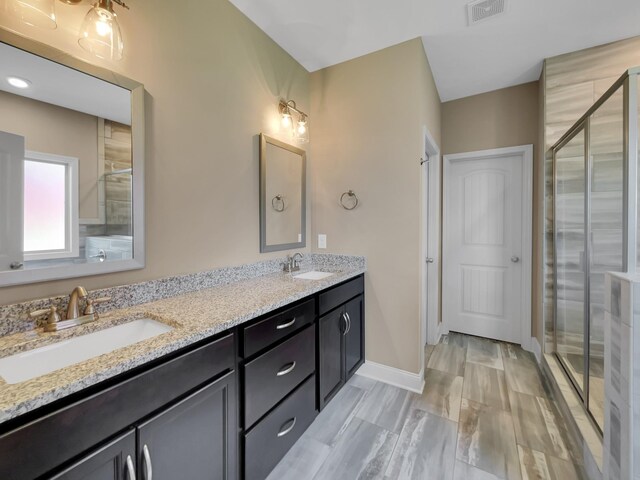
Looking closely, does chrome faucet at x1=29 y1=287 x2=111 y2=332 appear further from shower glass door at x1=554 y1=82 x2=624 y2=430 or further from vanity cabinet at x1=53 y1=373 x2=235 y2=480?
shower glass door at x1=554 y1=82 x2=624 y2=430

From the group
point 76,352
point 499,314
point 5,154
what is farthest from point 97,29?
point 499,314

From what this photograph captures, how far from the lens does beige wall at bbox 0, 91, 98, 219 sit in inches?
39.8

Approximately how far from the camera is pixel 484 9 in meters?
1.87

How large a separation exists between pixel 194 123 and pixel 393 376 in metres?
2.33

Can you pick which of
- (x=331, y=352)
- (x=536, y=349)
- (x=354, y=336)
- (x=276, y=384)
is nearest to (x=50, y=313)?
(x=276, y=384)

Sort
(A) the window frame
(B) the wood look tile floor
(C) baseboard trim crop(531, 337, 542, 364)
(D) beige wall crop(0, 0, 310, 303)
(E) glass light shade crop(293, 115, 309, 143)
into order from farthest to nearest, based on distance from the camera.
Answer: (C) baseboard trim crop(531, 337, 542, 364), (E) glass light shade crop(293, 115, 309, 143), (B) the wood look tile floor, (D) beige wall crop(0, 0, 310, 303), (A) the window frame

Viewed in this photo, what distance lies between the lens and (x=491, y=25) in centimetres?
204

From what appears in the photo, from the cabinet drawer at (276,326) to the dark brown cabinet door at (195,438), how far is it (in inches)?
6.0

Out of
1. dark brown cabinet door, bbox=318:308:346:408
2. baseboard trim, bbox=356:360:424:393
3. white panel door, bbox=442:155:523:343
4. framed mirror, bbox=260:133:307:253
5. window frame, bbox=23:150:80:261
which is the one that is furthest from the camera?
white panel door, bbox=442:155:523:343

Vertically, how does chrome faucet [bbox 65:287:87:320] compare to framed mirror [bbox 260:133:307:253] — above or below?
below

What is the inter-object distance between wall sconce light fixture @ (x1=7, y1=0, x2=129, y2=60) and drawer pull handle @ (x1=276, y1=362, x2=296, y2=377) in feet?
5.36

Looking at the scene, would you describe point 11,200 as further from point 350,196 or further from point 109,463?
point 350,196

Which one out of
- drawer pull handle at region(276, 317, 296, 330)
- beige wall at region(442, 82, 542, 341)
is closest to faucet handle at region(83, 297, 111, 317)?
drawer pull handle at region(276, 317, 296, 330)

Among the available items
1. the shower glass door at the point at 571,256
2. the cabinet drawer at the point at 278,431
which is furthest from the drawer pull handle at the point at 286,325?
the shower glass door at the point at 571,256
